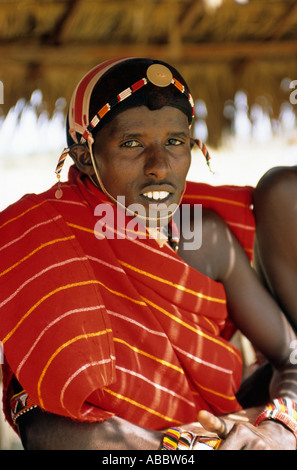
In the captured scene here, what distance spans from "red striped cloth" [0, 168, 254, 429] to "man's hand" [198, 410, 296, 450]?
0.87 ft

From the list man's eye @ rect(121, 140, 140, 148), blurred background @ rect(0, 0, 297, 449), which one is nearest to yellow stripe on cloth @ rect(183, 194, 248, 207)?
man's eye @ rect(121, 140, 140, 148)

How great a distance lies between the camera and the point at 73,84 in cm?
398

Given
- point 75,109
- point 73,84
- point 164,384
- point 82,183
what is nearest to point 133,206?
point 82,183

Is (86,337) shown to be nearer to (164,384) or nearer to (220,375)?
(164,384)

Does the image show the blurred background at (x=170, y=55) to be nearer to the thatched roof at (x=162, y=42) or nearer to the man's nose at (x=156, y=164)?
the thatched roof at (x=162, y=42)

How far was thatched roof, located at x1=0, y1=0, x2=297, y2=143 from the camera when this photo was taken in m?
3.41

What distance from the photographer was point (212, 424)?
1521 mm

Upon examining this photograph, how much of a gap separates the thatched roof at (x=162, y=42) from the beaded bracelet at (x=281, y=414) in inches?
88.3

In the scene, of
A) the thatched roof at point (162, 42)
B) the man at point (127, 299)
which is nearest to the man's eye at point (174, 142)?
the man at point (127, 299)

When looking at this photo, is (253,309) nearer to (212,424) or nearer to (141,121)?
(212,424)

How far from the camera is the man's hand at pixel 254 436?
1661mm

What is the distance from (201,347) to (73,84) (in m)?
2.51

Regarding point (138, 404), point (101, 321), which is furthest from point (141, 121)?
point (138, 404)

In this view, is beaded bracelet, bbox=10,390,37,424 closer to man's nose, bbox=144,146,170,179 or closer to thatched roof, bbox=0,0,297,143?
man's nose, bbox=144,146,170,179
